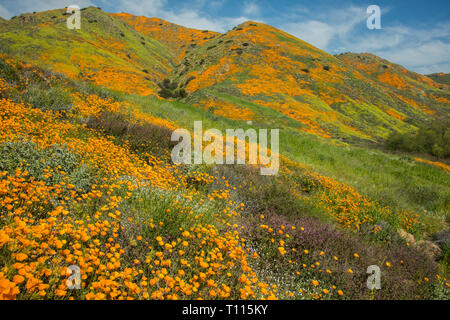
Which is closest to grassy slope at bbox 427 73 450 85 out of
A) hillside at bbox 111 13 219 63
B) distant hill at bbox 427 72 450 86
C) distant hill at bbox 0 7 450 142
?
distant hill at bbox 427 72 450 86

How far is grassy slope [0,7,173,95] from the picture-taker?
85.0ft

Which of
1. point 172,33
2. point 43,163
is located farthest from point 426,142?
point 172,33

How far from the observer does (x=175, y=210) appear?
3.40 m

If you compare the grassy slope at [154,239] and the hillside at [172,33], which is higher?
the hillside at [172,33]

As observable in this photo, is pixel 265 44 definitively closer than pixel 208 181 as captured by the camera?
No

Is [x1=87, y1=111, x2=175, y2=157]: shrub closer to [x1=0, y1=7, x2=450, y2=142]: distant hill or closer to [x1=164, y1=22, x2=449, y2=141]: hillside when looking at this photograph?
[x1=0, y1=7, x2=450, y2=142]: distant hill

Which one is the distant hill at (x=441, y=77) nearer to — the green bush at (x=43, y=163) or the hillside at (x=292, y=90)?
the hillside at (x=292, y=90)

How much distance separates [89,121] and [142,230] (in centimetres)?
525

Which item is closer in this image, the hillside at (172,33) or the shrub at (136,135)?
the shrub at (136,135)

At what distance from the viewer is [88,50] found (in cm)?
3375

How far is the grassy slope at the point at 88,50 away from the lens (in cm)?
2592

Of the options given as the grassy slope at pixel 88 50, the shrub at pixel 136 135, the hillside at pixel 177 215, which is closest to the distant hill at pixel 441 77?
the grassy slope at pixel 88 50
